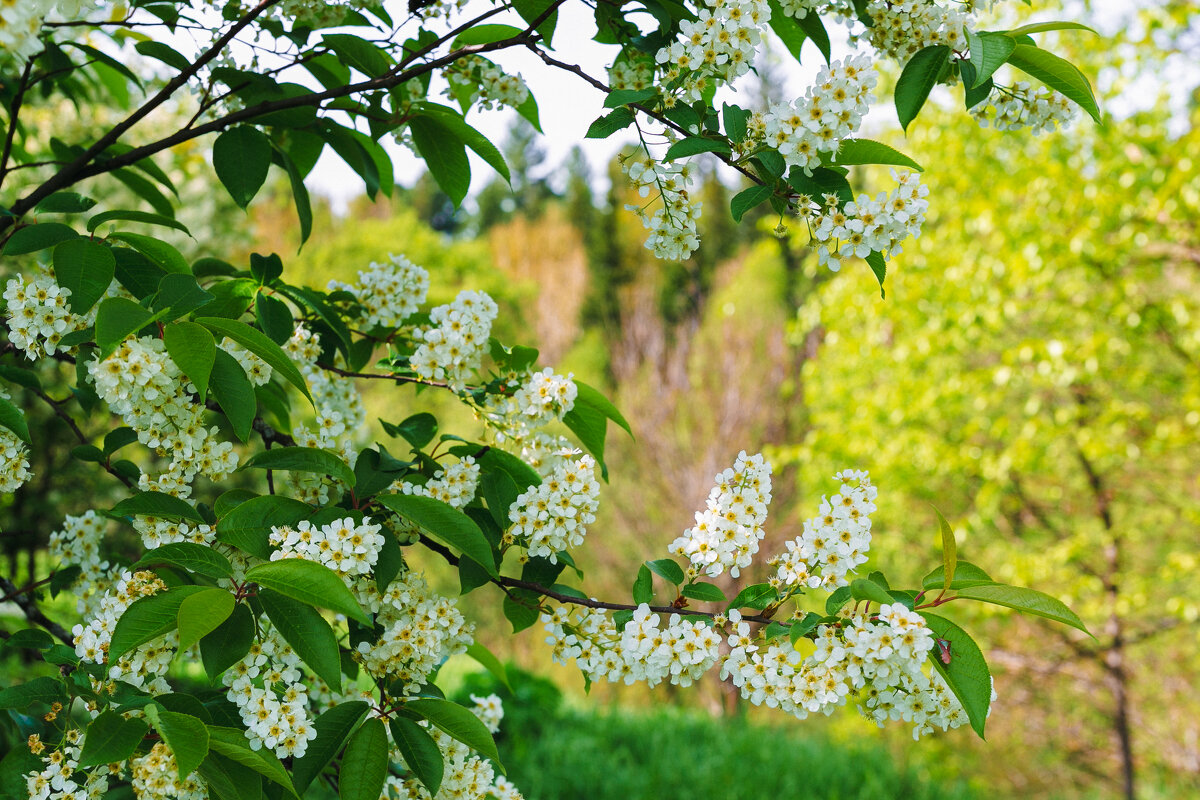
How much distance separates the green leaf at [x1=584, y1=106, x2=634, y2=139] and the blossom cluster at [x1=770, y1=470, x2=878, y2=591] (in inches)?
20.9

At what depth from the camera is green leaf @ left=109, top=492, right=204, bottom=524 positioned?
3.45 ft

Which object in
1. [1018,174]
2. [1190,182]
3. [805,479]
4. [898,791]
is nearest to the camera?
[1190,182]

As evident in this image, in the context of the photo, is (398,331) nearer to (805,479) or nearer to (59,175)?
(59,175)

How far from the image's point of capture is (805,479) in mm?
7613

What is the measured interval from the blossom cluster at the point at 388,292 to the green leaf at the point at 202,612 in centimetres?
81

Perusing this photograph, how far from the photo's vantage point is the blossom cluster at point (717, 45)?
109 cm

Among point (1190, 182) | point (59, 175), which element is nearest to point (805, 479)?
point (1190, 182)

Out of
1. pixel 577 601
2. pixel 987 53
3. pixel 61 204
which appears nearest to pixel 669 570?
pixel 577 601

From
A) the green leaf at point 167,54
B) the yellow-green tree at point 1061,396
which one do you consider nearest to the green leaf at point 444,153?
the green leaf at point 167,54

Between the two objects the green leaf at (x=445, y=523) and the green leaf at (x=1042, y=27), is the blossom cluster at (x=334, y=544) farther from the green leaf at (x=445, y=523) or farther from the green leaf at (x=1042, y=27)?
the green leaf at (x=1042, y=27)

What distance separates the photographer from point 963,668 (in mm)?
954

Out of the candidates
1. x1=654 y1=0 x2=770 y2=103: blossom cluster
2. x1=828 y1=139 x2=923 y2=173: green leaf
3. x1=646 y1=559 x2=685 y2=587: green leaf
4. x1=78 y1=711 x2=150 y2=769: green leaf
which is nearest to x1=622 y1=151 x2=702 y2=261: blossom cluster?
x1=654 y1=0 x2=770 y2=103: blossom cluster

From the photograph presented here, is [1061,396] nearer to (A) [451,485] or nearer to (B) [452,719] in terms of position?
(A) [451,485]

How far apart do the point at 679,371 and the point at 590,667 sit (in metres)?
10.9
